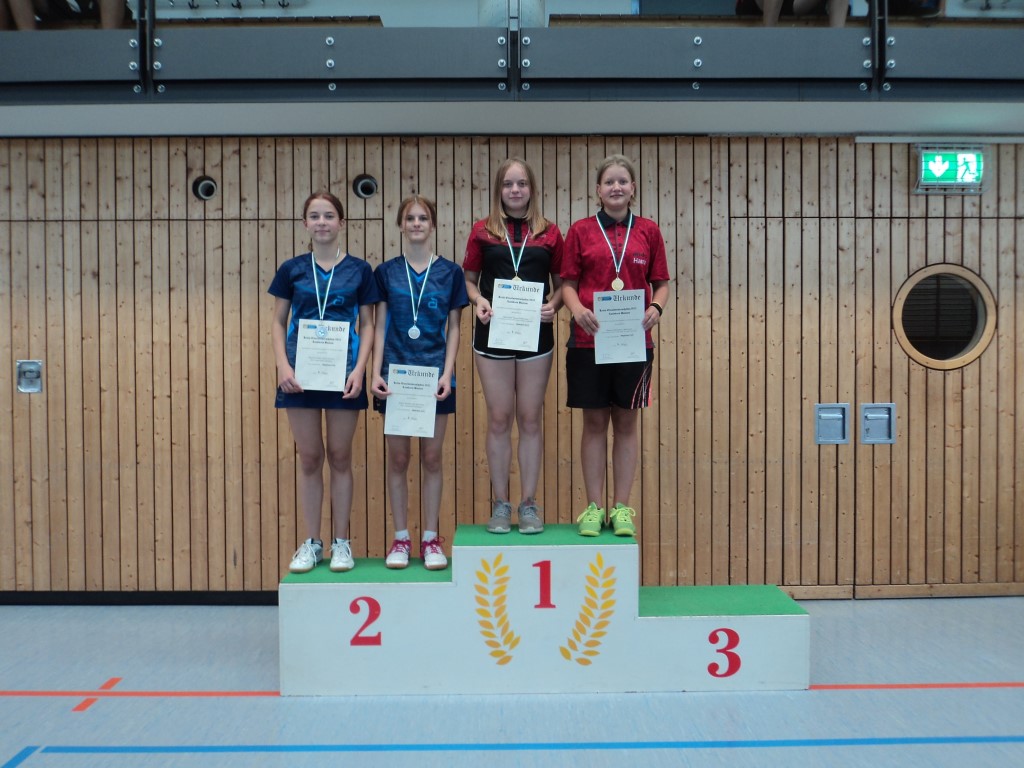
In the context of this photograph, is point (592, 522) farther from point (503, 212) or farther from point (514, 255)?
point (503, 212)

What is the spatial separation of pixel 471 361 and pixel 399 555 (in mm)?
1474

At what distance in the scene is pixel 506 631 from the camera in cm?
340

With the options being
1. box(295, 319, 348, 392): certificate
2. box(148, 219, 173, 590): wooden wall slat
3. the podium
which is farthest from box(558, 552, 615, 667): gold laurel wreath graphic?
box(148, 219, 173, 590): wooden wall slat

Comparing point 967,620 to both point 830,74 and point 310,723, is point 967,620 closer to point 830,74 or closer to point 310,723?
point 830,74

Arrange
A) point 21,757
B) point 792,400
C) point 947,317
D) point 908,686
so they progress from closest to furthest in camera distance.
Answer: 1. point 21,757
2. point 908,686
3. point 792,400
4. point 947,317

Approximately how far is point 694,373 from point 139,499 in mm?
3484

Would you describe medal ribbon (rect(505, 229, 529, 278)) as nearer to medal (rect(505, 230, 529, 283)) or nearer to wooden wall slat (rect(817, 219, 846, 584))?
medal (rect(505, 230, 529, 283))

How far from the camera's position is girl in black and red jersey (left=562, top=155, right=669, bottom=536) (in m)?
3.57

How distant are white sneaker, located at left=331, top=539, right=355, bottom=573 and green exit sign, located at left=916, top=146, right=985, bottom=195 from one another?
401cm

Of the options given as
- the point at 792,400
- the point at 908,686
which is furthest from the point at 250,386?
the point at 908,686

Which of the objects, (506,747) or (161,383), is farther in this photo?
(161,383)

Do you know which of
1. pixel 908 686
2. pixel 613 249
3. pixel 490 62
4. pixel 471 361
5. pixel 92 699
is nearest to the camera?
pixel 92 699

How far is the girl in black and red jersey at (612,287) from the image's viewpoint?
3.57 meters

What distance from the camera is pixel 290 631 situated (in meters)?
3.40
